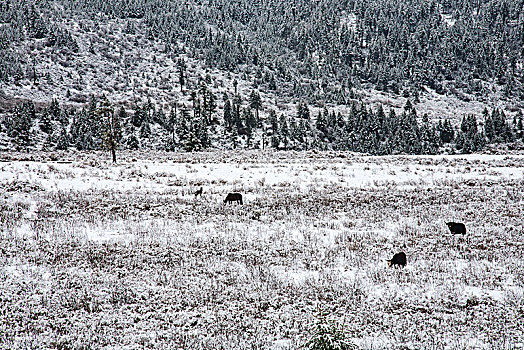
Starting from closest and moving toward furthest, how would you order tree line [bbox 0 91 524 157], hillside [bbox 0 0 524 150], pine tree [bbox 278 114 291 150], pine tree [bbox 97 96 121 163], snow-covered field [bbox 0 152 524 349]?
snow-covered field [bbox 0 152 524 349], pine tree [bbox 97 96 121 163], tree line [bbox 0 91 524 157], pine tree [bbox 278 114 291 150], hillside [bbox 0 0 524 150]

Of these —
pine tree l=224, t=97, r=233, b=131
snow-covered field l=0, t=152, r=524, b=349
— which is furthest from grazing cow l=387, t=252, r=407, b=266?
pine tree l=224, t=97, r=233, b=131

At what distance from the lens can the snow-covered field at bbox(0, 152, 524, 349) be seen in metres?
6.68

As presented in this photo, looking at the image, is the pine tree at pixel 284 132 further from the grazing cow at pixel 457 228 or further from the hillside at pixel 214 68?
the grazing cow at pixel 457 228

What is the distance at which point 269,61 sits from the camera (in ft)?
526

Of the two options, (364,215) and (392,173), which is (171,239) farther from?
(392,173)

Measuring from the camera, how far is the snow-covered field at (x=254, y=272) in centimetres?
668

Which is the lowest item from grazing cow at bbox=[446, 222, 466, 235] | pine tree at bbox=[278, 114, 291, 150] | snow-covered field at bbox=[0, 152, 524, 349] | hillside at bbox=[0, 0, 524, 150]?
pine tree at bbox=[278, 114, 291, 150]

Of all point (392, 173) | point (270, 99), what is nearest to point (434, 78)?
point (270, 99)

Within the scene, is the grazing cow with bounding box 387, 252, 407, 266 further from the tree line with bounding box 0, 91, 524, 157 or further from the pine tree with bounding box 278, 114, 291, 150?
the pine tree with bounding box 278, 114, 291, 150

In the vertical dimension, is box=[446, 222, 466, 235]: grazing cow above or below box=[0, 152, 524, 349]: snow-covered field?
above

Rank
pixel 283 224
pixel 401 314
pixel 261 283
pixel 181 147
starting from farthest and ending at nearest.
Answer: pixel 181 147 < pixel 283 224 < pixel 261 283 < pixel 401 314

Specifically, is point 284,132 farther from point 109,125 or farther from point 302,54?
point 302,54

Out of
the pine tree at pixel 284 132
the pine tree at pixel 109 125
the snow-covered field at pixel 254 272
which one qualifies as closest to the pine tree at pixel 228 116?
the pine tree at pixel 284 132

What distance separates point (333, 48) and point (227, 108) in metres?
116
